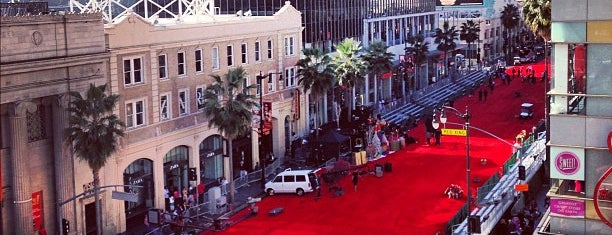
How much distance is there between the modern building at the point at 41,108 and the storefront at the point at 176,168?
8.68 meters

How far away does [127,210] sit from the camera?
2064 inches

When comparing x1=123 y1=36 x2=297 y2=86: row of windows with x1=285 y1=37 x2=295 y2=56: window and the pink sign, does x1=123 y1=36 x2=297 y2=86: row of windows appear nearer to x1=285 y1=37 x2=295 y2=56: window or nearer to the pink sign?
x1=285 y1=37 x2=295 y2=56: window

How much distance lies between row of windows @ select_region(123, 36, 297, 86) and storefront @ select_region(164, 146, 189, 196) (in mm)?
4889

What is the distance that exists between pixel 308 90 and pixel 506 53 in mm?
94169

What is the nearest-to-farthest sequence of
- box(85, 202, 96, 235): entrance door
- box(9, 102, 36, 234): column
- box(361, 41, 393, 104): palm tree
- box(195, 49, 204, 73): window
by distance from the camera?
box(9, 102, 36, 234): column, box(85, 202, 96, 235): entrance door, box(195, 49, 204, 73): window, box(361, 41, 393, 104): palm tree

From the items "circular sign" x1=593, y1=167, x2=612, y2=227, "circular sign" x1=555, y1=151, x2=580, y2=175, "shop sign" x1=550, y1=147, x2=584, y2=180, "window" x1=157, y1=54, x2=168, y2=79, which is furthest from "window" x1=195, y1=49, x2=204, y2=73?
"circular sign" x1=593, y1=167, x2=612, y2=227

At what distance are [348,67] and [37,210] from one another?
39253mm

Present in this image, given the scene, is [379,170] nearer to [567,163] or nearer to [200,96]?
[200,96]

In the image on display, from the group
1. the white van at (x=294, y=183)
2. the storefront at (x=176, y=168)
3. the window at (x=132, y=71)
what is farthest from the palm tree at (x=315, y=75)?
the window at (x=132, y=71)

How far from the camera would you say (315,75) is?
7294 centimetres

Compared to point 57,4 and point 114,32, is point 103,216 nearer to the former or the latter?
point 114,32

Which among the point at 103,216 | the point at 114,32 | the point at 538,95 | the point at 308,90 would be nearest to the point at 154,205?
the point at 103,216

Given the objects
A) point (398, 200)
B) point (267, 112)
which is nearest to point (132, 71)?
point (267, 112)

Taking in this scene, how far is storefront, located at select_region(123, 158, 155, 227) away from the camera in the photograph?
52.4 metres
